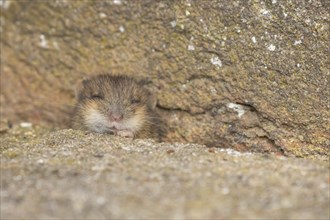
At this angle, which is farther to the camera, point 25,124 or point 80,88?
point 25,124

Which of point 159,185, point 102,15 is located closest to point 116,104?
point 102,15

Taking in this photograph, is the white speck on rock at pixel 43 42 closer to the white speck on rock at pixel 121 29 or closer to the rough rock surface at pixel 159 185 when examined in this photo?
the white speck on rock at pixel 121 29

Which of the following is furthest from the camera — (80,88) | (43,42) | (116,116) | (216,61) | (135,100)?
(43,42)

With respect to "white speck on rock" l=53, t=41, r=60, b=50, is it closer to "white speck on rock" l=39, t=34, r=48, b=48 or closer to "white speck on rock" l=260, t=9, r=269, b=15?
"white speck on rock" l=39, t=34, r=48, b=48

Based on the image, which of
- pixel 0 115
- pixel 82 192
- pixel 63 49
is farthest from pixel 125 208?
pixel 0 115

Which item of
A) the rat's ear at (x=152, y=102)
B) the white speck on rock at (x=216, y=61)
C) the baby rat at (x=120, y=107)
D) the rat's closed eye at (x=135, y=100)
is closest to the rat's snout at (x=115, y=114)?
the baby rat at (x=120, y=107)

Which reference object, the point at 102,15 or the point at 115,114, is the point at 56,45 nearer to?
the point at 102,15

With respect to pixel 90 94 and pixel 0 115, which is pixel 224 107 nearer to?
pixel 90 94
